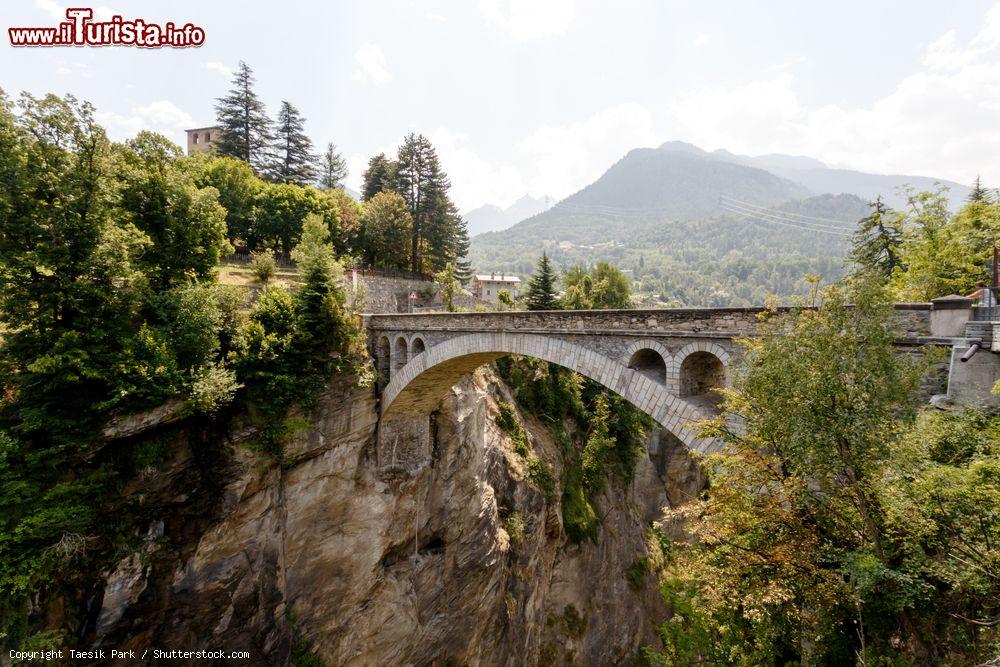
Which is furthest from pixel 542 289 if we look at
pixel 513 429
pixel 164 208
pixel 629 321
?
pixel 164 208

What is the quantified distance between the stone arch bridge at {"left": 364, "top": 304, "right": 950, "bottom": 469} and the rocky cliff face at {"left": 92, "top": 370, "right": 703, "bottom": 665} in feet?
4.79

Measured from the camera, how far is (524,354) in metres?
12.2

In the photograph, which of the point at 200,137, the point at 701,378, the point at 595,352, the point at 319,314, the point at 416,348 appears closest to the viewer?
the point at 701,378

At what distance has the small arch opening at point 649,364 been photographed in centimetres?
941

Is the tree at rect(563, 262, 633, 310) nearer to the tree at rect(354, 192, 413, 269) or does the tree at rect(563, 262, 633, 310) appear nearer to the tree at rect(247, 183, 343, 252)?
the tree at rect(354, 192, 413, 269)

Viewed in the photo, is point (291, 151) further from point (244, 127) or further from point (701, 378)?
point (701, 378)

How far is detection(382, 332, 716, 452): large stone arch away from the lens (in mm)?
8578

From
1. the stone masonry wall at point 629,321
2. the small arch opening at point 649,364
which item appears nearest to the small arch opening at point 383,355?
the stone masonry wall at point 629,321

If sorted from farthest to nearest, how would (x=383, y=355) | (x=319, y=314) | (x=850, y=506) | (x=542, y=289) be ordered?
1. (x=542, y=289)
2. (x=383, y=355)
3. (x=319, y=314)
4. (x=850, y=506)

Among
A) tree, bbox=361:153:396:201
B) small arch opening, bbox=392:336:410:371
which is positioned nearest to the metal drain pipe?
small arch opening, bbox=392:336:410:371

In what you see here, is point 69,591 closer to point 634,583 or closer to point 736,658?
point 736,658

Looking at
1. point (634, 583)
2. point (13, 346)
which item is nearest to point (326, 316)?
point (13, 346)

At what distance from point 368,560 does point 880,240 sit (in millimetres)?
28297

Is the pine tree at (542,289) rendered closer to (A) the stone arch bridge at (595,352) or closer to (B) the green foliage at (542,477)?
(B) the green foliage at (542,477)
